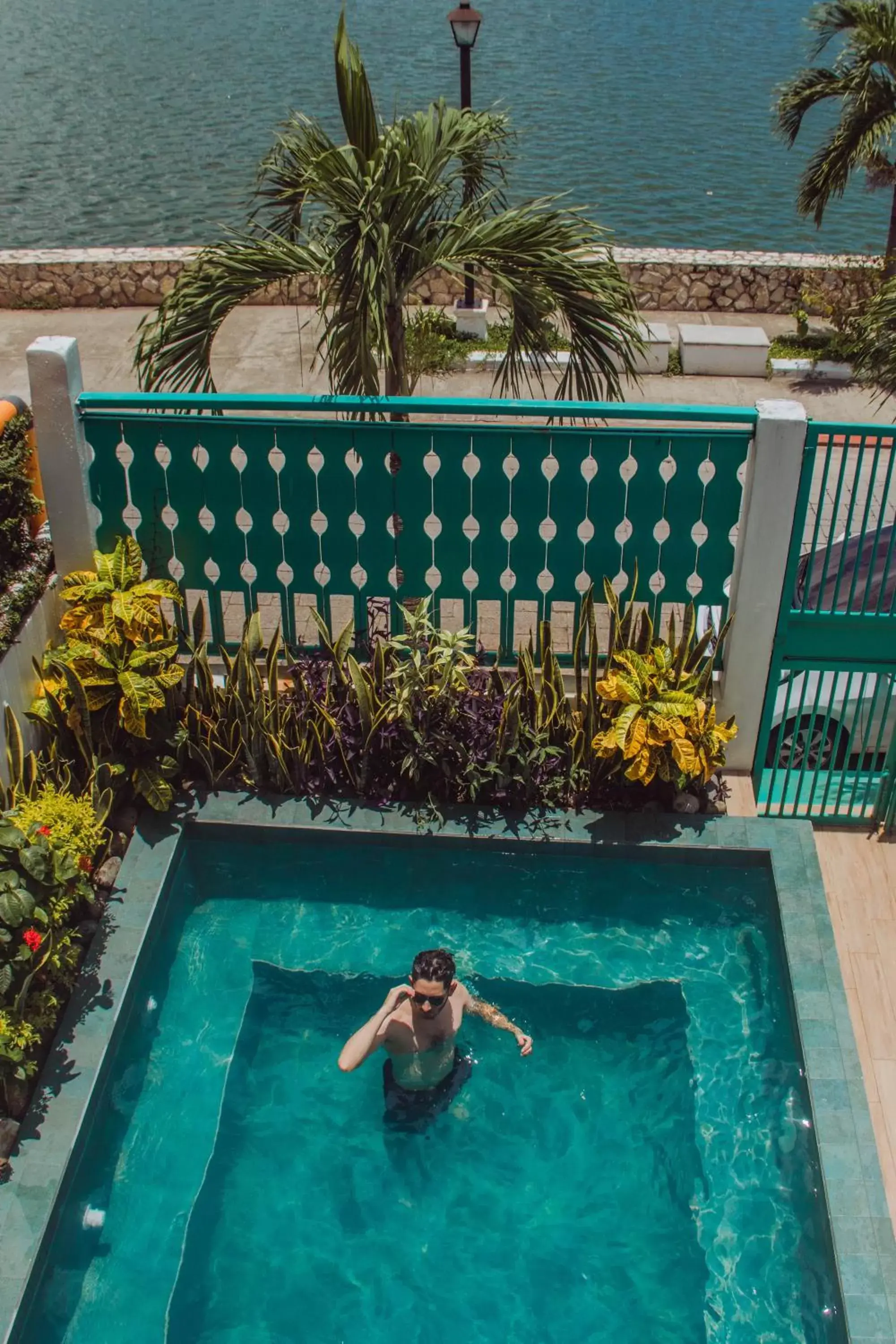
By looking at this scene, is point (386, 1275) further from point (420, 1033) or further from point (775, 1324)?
point (775, 1324)

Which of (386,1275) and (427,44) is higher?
(427,44)

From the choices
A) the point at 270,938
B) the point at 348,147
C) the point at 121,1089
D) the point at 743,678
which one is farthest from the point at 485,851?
the point at 348,147

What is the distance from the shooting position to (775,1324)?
5148 millimetres

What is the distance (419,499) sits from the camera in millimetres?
7137

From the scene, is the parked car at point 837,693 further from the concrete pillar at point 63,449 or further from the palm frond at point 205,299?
the concrete pillar at point 63,449

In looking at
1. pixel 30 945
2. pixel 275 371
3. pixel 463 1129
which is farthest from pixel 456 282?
pixel 30 945

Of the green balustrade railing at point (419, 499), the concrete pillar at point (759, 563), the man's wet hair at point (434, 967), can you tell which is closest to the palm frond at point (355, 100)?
the green balustrade railing at point (419, 499)

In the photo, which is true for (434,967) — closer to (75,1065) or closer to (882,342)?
(75,1065)

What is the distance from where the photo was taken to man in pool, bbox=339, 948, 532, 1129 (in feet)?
18.9

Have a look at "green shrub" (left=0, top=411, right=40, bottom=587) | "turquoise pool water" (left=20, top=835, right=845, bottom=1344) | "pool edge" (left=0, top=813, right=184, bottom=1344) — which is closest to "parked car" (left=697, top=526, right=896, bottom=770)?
"turquoise pool water" (left=20, top=835, right=845, bottom=1344)

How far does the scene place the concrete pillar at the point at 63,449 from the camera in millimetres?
6883

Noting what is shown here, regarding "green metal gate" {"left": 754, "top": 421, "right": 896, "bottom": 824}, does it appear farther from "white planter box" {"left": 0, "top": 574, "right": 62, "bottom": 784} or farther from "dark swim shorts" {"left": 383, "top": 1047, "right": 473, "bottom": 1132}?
"white planter box" {"left": 0, "top": 574, "right": 62, "bottom": 784}

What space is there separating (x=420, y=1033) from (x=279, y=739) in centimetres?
191

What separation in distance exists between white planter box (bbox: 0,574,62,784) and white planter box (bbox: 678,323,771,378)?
974cm
